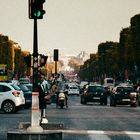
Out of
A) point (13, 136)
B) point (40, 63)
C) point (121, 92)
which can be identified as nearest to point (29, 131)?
point (13, 136)

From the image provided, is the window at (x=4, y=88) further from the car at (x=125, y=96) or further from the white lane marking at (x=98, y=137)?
the white lane marking at (x=98, y=137)

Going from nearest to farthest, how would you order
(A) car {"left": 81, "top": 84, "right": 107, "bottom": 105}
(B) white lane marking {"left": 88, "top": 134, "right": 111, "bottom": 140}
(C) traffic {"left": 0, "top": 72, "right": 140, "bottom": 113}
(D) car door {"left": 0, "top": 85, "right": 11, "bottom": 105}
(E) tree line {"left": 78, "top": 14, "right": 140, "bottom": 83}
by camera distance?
1. (B) white lane marking {"left": 88, "top": 134, "right": 111, "bottom": 140}
2. (D) car door {"left": 0, "top": 85, "right": 11, "bottom": 105}
3. (C) traffic {"left": 0, "top": 72, "right": 140, "bottom": 113}
4. (A) car {"left": 81, "top": 84, "right": 107, "bottom": 105}
5. (E) tree line {"left": 78, "top": 14, "right": 140, "bottom": 83}

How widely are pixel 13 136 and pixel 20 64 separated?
154860 millimetres

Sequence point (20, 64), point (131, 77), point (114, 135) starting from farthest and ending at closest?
1. point (20, 64)
2. point (131, 77)
3. point (114, 135)

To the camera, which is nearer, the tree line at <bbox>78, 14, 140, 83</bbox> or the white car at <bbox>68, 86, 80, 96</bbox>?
the white car at <bbox>68, 86, 80, 96</bbox>

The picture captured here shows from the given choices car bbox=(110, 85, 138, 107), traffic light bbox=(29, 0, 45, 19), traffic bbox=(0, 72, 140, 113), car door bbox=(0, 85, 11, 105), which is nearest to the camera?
traffic light bbox=(29, 0, 45, 19)

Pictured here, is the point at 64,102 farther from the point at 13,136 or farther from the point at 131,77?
the point at 131,77

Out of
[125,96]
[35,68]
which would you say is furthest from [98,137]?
[125,96]

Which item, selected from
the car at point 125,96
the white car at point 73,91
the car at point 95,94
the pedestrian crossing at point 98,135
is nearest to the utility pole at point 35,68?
the pedestrian crossing at point 98,135

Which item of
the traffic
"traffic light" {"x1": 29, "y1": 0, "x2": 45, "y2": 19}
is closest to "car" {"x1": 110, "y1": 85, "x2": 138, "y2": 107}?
the traffic

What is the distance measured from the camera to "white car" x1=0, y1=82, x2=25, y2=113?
37500 millimetres

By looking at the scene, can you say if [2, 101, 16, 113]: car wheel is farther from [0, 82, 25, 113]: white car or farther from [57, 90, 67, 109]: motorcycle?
[57, 90, 67, 109]: motorcycle

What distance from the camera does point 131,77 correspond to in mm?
124125

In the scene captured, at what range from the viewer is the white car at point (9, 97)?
123 feet
